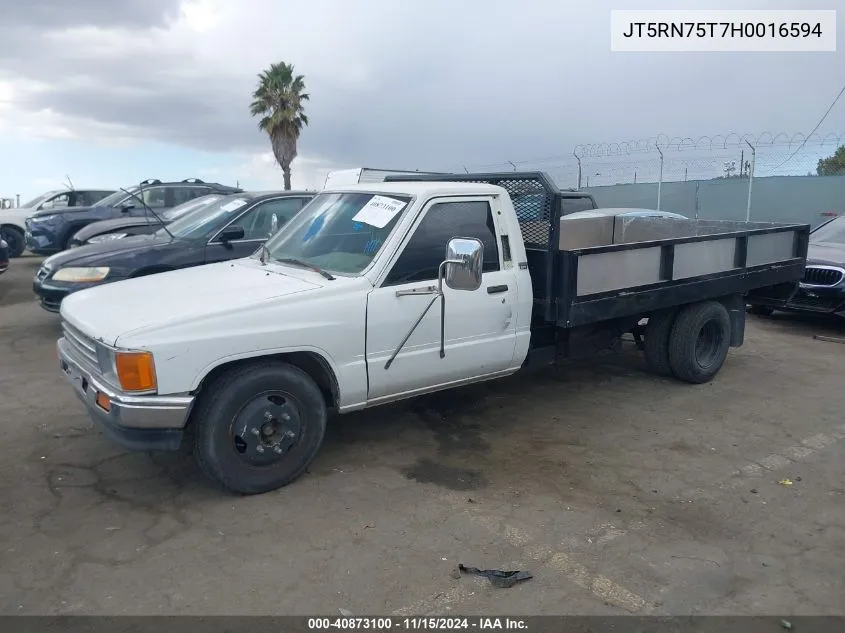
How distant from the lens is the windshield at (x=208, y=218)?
303 inches

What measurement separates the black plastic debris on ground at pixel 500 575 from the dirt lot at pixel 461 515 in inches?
2.1

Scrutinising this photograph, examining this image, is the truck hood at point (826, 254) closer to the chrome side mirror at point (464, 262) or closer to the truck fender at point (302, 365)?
the chrome side mirror at point (464, 262)

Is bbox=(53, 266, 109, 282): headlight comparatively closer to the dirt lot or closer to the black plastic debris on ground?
the dirt lot

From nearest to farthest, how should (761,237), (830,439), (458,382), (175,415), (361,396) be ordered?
(175,415) → (361,396) → (458,382) → (830,439) → (761,237)


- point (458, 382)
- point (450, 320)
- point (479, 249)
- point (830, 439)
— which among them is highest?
point (479, 249)

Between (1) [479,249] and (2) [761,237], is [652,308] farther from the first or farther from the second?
(1) [479,249]

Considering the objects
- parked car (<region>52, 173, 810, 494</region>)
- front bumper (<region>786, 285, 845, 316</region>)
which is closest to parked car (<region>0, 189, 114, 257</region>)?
parked car (<region>52, 173, 810, 494</region>)

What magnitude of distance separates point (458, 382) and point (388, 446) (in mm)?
699

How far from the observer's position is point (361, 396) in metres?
4.37

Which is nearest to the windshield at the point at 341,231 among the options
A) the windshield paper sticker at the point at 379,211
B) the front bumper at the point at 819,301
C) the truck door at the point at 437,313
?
the windshield paper sticker at the point at 379,211

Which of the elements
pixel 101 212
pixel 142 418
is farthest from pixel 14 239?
pixel 142 418

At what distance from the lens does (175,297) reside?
4188 mm

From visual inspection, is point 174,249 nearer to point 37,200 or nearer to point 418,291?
point 418,291

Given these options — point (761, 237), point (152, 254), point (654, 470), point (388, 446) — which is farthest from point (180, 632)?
point (761, 237)
